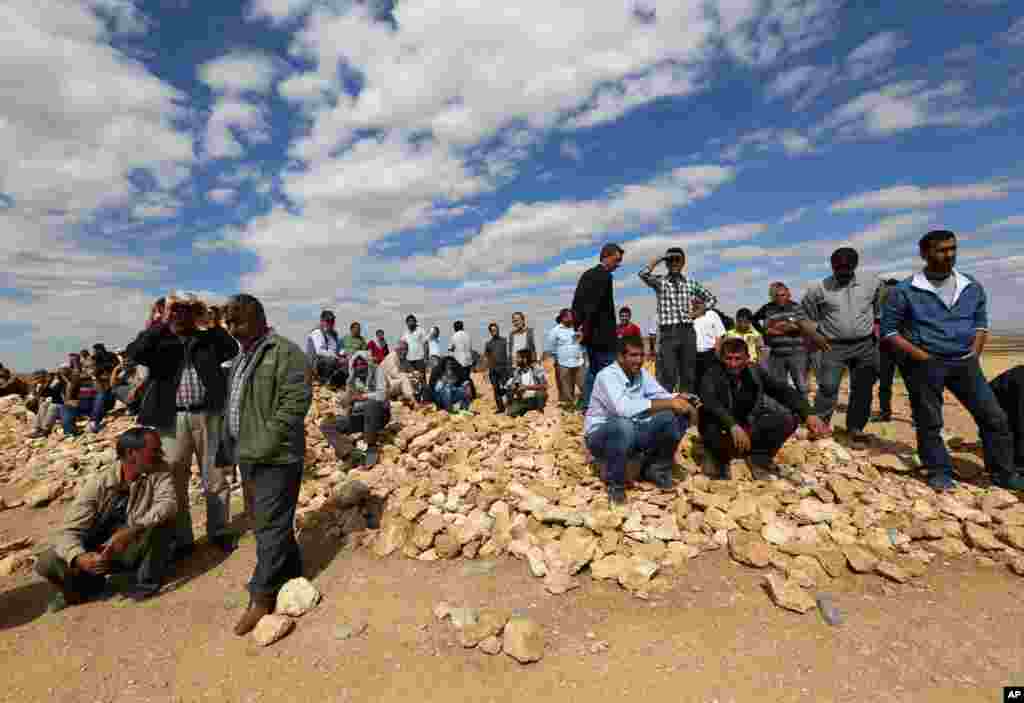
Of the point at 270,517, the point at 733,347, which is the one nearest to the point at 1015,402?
the point at 733,347

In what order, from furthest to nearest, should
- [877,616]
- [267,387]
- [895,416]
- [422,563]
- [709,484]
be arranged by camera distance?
[895,416], [709,484], [422,563], [267,387], [877,616]

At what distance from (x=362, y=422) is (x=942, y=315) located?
661cm

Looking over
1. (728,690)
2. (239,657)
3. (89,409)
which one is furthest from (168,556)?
(89,409)

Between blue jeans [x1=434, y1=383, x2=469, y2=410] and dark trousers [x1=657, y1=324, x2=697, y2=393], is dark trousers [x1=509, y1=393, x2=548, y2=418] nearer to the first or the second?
blue jeans [x1=434, y1=383, x2=469, y2=410]

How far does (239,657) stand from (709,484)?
3.92 meters

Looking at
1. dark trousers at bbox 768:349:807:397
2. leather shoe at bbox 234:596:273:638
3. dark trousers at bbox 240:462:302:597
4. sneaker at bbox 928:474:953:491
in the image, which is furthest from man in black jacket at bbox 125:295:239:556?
dark trousers at bbox 768:349:807:397

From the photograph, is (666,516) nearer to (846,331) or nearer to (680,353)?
(680,353)

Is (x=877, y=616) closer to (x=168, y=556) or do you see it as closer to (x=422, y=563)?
(x=422, y=563)

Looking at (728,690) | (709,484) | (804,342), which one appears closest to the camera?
(728,690)

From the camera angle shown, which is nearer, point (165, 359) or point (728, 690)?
point (728, 690)

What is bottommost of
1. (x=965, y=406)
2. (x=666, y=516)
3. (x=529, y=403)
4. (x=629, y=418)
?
(x=666, y=516)

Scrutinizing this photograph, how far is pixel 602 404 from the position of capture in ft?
14.5

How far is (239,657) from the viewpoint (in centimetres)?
292

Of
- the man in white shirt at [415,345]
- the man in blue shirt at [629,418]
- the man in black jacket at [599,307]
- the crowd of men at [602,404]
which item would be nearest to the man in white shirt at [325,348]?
the man in white shirt at [415,345]
